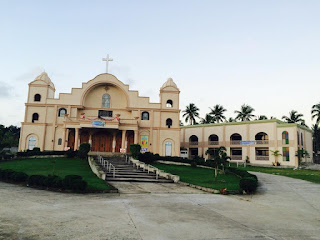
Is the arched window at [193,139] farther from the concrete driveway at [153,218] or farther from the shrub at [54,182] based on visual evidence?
the shrub at [54,182]

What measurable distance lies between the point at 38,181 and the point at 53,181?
4.10 feet

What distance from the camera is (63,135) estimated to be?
109ft

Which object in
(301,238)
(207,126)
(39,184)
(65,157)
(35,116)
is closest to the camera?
(301,238)

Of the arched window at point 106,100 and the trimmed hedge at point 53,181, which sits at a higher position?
the arched window at point 106,100

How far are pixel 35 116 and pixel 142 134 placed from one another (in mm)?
14648

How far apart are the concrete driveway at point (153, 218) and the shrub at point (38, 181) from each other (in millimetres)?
2783

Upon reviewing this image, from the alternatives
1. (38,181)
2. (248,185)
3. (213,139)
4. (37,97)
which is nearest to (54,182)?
(38,181)

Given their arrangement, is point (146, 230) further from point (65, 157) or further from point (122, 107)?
point (122, 107)

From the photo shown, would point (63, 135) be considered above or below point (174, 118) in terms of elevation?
below

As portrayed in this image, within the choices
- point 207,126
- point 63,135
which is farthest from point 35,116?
point 207,126

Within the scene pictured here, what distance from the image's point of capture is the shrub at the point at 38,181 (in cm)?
1422

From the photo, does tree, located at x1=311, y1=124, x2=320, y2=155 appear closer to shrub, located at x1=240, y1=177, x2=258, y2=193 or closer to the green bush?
shrub, located at x1=240, y1=177, x2=258, y2=193

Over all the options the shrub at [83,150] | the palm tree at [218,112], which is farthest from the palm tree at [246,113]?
the shrub at [83,150]

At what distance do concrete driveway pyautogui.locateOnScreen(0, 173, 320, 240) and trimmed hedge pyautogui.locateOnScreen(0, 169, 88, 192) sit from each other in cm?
86
